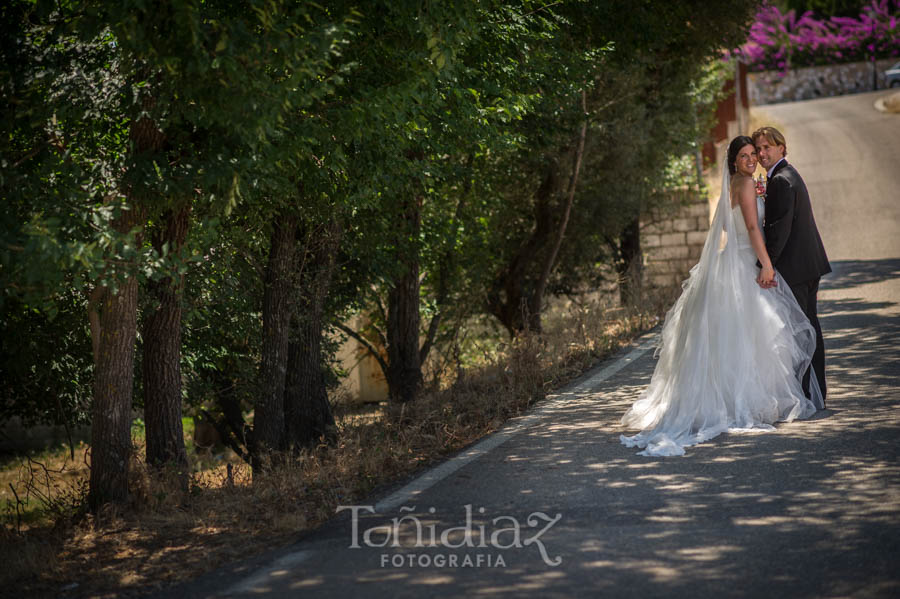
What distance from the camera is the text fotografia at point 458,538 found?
469 centimetres

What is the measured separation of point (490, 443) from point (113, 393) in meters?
3.05

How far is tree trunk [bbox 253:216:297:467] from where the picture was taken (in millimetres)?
10453

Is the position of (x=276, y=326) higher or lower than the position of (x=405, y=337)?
higher

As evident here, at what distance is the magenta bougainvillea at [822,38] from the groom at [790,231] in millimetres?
41355

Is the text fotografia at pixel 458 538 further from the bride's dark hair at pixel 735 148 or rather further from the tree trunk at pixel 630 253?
the tree trunk at pixel 630 253

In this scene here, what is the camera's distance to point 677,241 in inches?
706

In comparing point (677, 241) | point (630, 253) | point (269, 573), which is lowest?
point (269, 573)

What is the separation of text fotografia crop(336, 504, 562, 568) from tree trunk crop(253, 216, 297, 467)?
5.23 m

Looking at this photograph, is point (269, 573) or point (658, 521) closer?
point (269, 573)

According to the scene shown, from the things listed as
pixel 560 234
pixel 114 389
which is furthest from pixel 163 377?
pixel 560 234

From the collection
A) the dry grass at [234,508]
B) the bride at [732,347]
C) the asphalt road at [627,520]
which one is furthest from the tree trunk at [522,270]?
the asphalt road at [627,520]

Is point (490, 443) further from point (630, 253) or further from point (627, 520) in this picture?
point (630, 253)

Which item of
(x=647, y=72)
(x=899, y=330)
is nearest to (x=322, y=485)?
(x=899, y=330)

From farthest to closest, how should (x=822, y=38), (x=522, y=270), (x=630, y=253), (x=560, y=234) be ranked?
(x=822, y=38)
(x=522, y=270)
(x=630, y=253)
(x=560, y=234)
